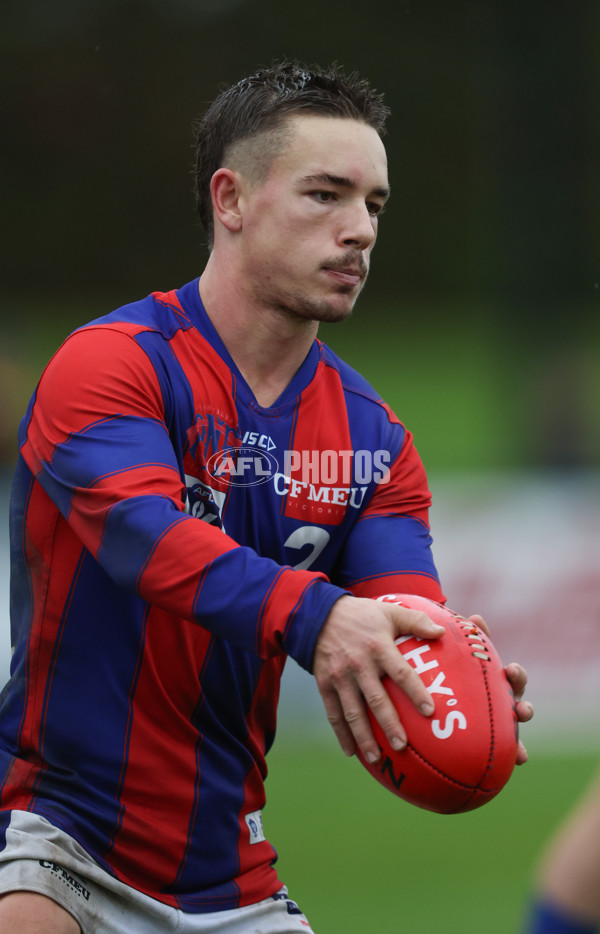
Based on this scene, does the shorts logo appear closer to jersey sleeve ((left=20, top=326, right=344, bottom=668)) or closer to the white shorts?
the white shorts

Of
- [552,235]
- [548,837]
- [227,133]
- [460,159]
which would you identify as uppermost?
[460,159]

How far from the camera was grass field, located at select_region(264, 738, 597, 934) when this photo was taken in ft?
→ 20.5

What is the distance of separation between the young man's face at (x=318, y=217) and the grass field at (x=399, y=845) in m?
3.71

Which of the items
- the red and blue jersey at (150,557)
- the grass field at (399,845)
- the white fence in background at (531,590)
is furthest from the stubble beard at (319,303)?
the white fence in background at (531,590)

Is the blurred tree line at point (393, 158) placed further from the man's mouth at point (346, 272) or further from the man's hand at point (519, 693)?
the man's hand at point (519, 693)

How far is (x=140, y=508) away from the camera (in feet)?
8.42

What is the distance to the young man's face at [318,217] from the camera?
3.06 m

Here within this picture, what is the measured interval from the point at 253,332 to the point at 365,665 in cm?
104

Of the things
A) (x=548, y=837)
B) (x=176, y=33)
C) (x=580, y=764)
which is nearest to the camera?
(x=548, y=837)

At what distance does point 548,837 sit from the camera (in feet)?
24.4

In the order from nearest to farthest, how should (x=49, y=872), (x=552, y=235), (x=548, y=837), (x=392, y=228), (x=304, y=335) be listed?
(x=49, y=872)
(x=304, y=335)
(x=548, y=837)
(x=552, y=235)
(x=392, y=228)

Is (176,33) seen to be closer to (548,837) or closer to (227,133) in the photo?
(548,837)

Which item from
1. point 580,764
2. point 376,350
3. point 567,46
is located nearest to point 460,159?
point 376,350

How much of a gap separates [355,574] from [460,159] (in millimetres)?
19931
